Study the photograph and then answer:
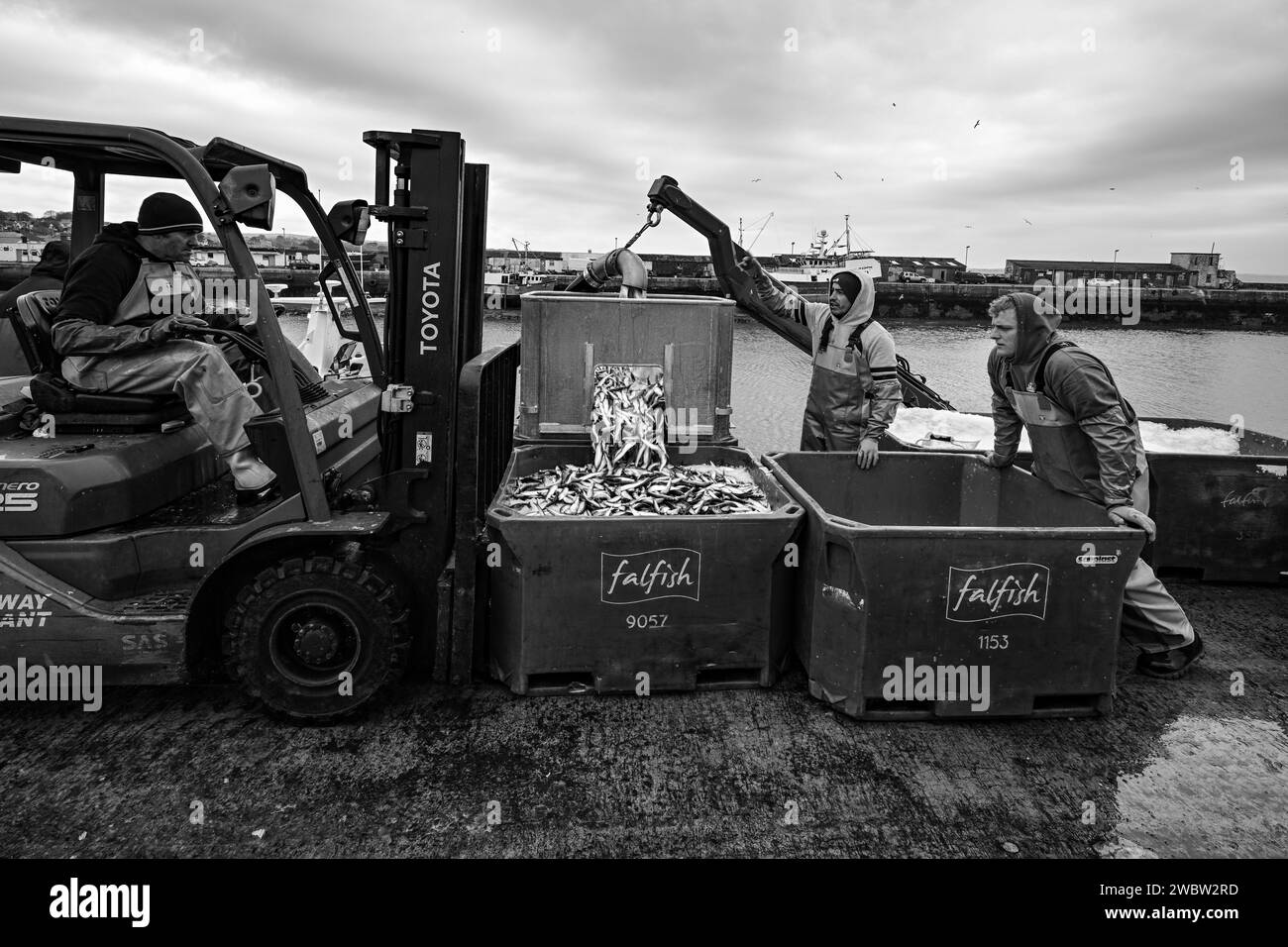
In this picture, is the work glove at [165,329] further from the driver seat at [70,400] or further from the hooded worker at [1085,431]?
the hooded worker at [1085,431]

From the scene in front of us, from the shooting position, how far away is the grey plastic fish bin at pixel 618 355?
250 inches

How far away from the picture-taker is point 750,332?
109 ft

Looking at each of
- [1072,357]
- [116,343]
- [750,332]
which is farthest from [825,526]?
[750,332]

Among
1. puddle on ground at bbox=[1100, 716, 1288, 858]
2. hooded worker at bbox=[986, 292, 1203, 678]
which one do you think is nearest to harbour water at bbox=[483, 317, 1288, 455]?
hooded worker at bbox=[986, 292, 1203, 678]

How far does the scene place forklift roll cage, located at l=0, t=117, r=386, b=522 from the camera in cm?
381

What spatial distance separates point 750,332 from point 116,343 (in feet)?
99.4

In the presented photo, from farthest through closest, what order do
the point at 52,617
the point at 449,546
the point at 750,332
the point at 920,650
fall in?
the point at 750,332, the point at 449,546, the point at 920,650, the point at 52,617

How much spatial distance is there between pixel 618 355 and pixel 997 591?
3347 millimetres

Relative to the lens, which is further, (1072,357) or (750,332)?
(750,332)

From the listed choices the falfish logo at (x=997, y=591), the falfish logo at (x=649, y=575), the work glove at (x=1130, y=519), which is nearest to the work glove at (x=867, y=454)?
the work glove at (x=1130, y=519)

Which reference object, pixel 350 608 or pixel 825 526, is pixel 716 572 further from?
pixel 350 608

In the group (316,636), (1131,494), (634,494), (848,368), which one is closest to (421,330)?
(634,494)

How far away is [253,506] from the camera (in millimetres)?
4496

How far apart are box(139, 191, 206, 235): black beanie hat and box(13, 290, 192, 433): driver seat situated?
678 mm
